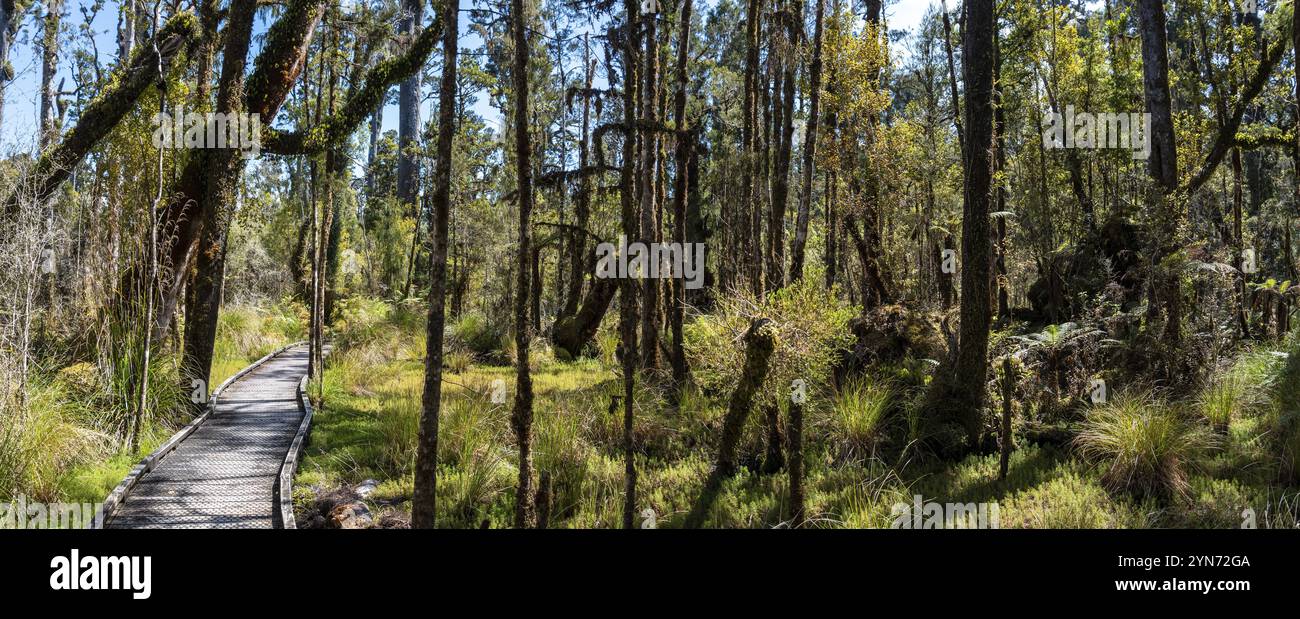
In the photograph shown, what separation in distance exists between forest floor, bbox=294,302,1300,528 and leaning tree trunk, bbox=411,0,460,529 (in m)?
0.68

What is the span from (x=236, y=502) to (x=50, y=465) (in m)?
1.67

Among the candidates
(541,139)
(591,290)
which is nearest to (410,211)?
(541,139)

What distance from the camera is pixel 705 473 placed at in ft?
27.7

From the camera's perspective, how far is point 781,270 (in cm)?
870

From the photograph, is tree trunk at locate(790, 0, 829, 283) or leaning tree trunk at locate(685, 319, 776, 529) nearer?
leaning tree trunk at locate(685, 319, 776, 529)

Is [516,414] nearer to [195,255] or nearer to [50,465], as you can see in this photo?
[50,465]

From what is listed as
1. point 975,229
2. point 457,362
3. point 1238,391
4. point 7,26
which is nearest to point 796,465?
point 975,229

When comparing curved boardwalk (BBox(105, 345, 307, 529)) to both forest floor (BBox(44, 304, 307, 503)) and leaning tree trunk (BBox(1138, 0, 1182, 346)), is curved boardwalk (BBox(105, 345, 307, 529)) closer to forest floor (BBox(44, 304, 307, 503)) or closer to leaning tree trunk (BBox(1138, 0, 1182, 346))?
forest floor (BBox(44, 304, 307, 503))

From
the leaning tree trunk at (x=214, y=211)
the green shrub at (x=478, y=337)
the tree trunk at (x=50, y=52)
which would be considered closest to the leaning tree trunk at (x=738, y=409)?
the leaning tree trunk at (x=214, y=211)

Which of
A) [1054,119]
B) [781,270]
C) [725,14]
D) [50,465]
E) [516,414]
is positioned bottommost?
[50,465]

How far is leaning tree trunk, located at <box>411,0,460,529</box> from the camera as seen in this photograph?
17.2 ft

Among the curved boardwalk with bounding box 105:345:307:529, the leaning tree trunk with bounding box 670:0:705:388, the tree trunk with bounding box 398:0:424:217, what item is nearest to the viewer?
the curved boardwalk with bounding box 105:345:307:529

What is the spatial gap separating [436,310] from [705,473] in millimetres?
4372

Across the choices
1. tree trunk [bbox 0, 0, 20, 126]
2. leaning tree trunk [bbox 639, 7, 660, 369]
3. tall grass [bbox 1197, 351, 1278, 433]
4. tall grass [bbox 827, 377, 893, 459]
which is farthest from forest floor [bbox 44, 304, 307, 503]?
tree trunk [bbox 0, 0, 20, 126]
